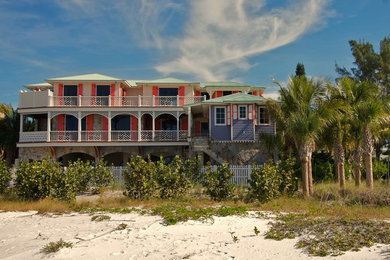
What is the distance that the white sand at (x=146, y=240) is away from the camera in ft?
24.8

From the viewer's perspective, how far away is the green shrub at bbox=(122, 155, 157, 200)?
44.4 feet

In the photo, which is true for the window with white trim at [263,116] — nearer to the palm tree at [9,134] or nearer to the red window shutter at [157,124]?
the red window shutter at [157,124]

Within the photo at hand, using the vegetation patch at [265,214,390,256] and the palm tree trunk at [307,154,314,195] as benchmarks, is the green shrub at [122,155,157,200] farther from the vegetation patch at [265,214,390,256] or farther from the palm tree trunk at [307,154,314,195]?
the palm tree trunk at [307,154,314,195]

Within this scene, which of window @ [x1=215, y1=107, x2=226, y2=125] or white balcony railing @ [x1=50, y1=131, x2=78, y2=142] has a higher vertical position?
window @ [x1=215, y1=107, x2=226, y2=125]

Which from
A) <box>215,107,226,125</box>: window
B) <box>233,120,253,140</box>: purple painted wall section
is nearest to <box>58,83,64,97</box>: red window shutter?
<box>215,107,226,125</box>: window

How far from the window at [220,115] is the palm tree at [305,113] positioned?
23.8ft

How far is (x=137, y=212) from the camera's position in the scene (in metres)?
11.4

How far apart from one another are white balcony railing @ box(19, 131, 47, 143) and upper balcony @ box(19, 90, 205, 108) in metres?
2.23

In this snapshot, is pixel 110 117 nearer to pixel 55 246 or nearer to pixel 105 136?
pixel 105 136

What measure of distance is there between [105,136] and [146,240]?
19.0 meters

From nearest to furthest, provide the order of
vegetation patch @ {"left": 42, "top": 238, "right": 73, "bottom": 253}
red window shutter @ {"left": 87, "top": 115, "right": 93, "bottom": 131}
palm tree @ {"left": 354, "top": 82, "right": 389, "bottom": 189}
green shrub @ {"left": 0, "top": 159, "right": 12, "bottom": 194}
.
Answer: vegetation patch @ {"left": 42, "top": 238, "right": 73, "bottom": 253}
palm tree @ {"left": 354, "top": 82, "right": 389, "bottom": 189}
green shrub @ {"left": 0, "top": 159, "right": 12, "bottom": 194}
red window shutter @ {"left": 87, "top": 115, "right": 93, "bottom": 131}

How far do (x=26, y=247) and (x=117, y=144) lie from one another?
17427 mm

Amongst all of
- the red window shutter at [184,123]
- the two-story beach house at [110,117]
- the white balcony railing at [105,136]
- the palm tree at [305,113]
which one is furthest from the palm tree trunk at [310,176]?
the red window shutter at [184,123]

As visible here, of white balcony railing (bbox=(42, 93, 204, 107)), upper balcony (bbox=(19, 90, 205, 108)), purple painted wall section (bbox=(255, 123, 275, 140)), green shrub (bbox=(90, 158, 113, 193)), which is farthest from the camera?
white balcony railing (bbox=(42, 93, 204, 107))
